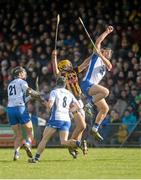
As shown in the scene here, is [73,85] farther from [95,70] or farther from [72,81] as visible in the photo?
[95,70]

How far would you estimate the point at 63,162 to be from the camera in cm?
1623

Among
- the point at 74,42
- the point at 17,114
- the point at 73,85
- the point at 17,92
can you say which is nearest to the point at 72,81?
the point at 73,85

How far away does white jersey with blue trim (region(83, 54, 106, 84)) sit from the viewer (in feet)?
59.2

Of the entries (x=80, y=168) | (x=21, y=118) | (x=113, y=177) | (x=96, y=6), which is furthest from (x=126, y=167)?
(x=96, y=6)

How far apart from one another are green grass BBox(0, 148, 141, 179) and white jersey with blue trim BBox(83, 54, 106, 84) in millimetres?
1759

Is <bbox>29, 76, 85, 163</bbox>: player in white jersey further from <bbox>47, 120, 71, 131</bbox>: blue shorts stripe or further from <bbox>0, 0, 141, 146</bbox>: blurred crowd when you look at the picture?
<bbox>0, 0, 141, 146</bbox>: blurred crowd

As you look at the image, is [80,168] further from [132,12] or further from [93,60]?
[132,12]

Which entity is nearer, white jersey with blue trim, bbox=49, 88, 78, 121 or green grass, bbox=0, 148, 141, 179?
green grass, bbox=0, 148, 141, 179

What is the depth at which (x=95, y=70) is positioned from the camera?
18.1m

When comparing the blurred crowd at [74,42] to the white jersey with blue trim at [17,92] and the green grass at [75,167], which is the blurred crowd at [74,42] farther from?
the white jersey with blue trim at [17,92]

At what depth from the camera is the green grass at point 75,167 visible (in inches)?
532

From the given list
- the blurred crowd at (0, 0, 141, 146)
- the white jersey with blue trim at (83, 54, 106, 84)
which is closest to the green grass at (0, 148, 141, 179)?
the white jersey with blue trim at (83, 54, 106, 84)

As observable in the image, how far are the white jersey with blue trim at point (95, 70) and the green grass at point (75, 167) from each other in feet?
5.77

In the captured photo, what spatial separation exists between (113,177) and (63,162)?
3.16 metres
